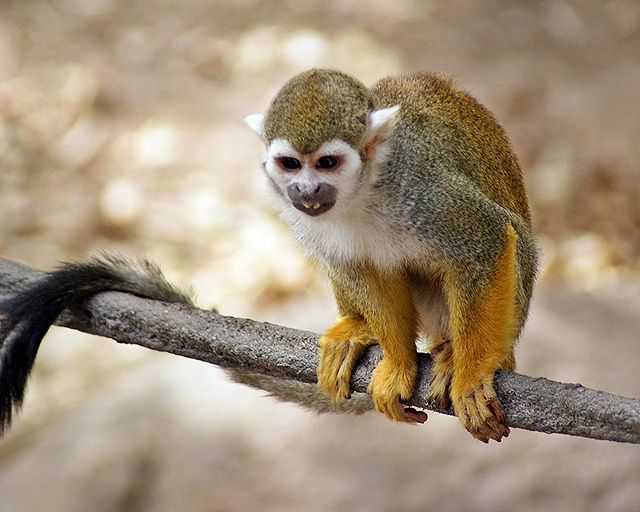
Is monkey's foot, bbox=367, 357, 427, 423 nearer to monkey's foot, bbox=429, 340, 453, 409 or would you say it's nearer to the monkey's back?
monkey's foot, bbox=429, 340, 453, 409

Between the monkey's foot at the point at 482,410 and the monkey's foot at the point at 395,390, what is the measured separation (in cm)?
21

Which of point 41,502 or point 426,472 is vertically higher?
point 426,472

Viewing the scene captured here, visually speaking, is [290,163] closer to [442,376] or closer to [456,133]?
[456,133]

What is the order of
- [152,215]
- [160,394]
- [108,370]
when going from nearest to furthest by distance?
[160,394] < [108,370] < [152,215]

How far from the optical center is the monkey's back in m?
2.49

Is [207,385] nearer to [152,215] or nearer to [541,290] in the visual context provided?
[152,215]

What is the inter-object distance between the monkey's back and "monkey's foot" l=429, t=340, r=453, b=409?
1.97ft

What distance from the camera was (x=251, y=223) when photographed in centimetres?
570

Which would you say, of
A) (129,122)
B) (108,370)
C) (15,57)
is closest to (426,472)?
(108,370)

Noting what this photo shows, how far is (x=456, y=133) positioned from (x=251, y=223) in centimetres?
326

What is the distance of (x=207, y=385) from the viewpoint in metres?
4.32

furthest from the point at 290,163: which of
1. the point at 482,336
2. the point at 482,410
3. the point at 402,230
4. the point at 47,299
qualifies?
the point at 47,299

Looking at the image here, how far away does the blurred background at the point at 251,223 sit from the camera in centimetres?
387

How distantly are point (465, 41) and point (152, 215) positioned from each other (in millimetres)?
3251
